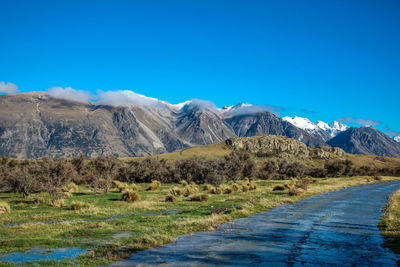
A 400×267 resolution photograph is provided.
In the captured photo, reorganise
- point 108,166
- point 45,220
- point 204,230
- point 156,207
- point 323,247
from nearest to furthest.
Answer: point 323,247, point 204,230, point 45,220, point 156,207, point 108,166

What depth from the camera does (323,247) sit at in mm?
15945

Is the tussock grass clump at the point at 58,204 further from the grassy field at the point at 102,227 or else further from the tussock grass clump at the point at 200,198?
the tussock grass clump at the point at 200,198

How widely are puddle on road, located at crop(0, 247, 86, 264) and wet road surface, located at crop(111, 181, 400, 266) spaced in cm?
243

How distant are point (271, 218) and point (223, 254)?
37.4 feet

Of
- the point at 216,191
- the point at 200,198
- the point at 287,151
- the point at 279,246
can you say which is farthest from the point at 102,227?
the point at 287,151

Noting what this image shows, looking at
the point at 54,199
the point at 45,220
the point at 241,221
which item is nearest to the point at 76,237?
the point at 45,220

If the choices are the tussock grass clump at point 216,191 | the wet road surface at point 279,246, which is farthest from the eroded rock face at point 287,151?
the wet road surface at point 279,246

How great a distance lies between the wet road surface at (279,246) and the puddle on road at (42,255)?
95.8 inches

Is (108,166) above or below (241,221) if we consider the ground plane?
above

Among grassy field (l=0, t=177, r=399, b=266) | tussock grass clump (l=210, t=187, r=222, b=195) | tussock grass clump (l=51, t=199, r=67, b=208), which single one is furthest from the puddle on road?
tussock grass clump (l=210, t=187, r=222, b=195)

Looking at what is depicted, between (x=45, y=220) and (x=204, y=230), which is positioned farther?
(x=45, y=220)

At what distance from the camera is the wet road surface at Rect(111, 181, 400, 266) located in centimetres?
1341

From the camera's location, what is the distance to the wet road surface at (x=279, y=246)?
44.0ft

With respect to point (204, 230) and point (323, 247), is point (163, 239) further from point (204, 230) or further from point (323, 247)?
point (323, 247)
